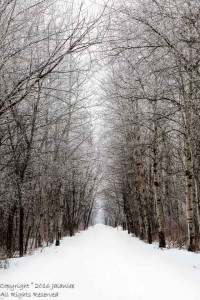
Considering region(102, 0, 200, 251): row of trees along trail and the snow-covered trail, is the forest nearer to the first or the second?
region(102, 0, 200, 251): row of trees along trail

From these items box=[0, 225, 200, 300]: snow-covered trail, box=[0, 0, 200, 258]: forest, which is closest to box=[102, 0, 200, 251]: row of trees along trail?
box=[0, 0, 200, 258]: forest

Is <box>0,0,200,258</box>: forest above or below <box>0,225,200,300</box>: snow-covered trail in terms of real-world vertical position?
above

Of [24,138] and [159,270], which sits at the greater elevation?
[24,138]

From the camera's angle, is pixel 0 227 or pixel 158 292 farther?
pixel 0 227

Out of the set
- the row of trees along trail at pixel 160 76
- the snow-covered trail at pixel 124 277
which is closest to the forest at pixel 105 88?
the row of trees along trail at pixel 160 76

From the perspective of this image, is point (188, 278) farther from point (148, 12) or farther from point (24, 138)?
point (24, 138)

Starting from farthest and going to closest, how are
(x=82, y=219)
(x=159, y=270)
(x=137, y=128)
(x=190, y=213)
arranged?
(x=82, y=219) < (x=137, y=128) < (x=190, y=213) < (x=159, y=270)

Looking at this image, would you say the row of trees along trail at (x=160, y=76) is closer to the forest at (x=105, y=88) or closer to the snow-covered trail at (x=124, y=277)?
the forest at (x=105, y=88)

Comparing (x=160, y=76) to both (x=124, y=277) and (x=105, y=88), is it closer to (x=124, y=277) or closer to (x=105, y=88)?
(x=124, y=277)

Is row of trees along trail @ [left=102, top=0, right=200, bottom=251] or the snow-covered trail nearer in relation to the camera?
the snow-covered trail

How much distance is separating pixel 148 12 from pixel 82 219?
5314 centimetres

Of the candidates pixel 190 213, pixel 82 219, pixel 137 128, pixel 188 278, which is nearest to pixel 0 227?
pixel 137 128

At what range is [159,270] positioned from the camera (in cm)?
997

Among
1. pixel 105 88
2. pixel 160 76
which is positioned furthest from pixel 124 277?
pixel 105 88
